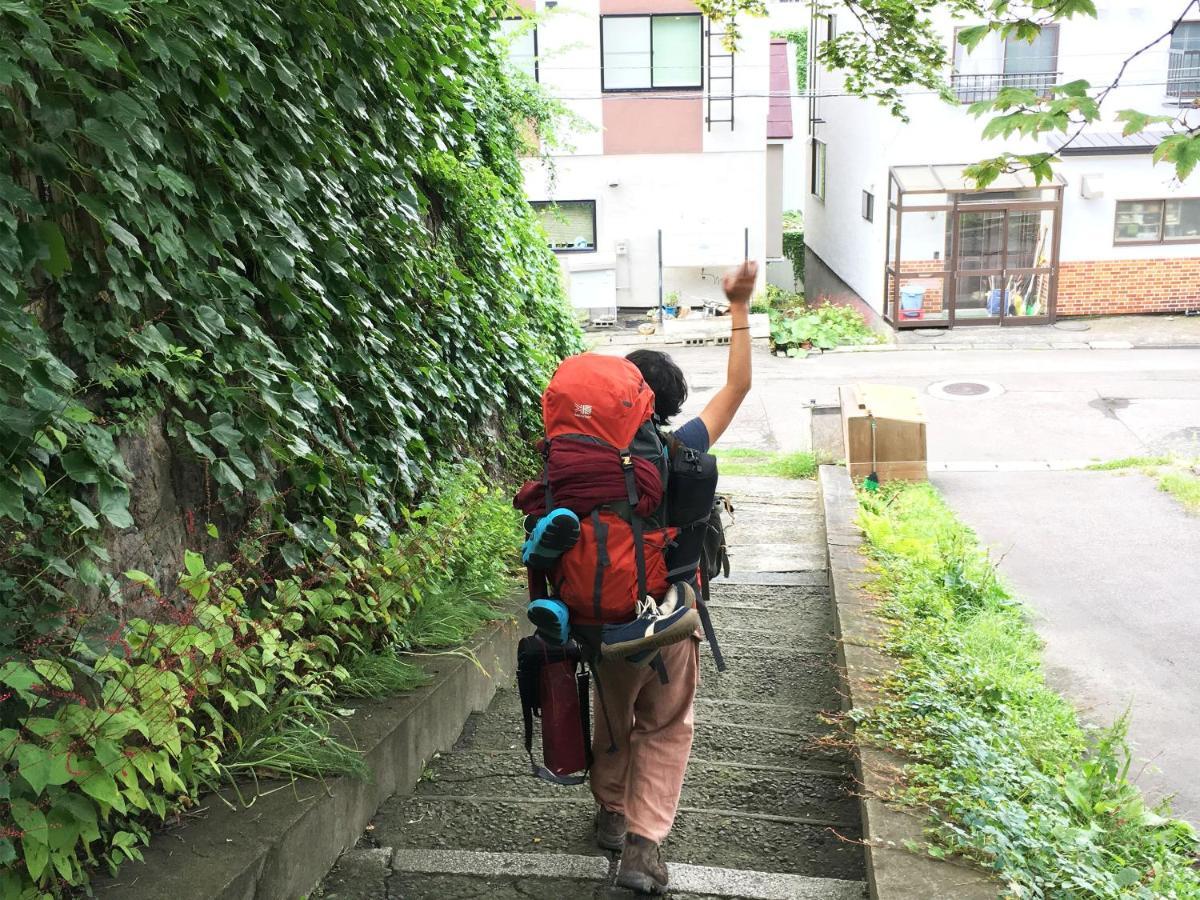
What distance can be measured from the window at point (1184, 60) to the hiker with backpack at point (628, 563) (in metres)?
23.4

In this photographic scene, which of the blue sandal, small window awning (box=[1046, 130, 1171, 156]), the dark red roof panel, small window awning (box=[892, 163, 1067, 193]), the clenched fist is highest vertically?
the dark red roof panel

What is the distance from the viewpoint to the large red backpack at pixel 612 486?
3127mm

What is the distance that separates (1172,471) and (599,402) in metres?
12.1

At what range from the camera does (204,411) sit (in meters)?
3.39

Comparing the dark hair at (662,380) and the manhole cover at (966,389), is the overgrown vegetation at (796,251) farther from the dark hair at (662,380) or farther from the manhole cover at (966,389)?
the dark hair at (662,380)

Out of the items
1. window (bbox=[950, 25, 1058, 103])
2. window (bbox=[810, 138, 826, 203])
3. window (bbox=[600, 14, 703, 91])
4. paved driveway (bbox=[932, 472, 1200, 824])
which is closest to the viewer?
paved driveway (bbox=[932, 472, 1200, 824])

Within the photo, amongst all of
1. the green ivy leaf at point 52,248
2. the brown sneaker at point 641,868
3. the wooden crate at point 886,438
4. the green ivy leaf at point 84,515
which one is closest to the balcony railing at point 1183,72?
the wooden crate at point 886,438

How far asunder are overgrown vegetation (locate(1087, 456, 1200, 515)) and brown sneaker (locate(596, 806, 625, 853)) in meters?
9.81

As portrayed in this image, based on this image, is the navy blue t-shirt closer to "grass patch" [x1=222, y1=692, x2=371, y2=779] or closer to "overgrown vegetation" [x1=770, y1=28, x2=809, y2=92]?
"grass patch" [x1=222, y1=692, x2=371, y2=779]

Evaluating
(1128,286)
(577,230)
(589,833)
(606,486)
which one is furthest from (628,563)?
(1128,286)

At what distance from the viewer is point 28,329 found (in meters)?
2.69

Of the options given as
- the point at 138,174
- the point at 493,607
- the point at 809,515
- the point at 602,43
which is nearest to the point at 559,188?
the point at 602,43

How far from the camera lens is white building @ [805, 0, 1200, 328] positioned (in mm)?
22656

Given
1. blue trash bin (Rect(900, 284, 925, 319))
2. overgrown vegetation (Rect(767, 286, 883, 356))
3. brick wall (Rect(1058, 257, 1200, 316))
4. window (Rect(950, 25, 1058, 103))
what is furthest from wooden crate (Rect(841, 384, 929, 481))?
brick wall (Rect(1058, 257, 1200, 316))
